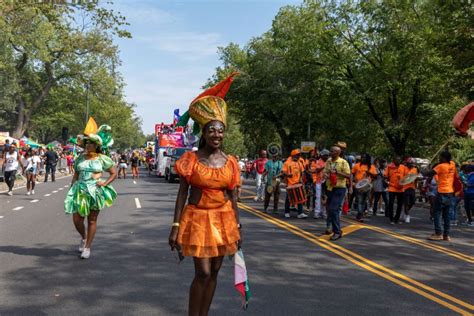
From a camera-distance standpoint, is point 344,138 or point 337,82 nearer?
Answer: point 337,82

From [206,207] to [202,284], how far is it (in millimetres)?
593

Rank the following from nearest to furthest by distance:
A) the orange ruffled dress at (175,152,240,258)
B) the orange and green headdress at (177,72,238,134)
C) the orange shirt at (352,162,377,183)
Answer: the orange ruffled dress at (175,152,240,258)
the orange and green headdress at (177,72,238,134)
the orange shirt at (352,162,377,183)

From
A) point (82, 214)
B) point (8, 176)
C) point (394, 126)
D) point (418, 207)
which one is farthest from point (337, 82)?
point (82, 214)

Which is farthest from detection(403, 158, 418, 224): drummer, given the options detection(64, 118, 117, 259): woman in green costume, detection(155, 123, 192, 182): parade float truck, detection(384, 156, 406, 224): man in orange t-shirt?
detection(155, 123, 192, 182): parade float truck

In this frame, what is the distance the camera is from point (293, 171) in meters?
13.0

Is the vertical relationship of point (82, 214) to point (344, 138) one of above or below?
below

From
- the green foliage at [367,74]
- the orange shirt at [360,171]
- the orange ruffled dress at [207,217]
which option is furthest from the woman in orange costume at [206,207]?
the green foliage at [367,74]

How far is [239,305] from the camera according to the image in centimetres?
516

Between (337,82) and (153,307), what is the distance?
2376cm

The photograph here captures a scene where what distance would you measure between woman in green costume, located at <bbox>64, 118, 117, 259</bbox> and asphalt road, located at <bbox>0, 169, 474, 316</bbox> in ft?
1.54

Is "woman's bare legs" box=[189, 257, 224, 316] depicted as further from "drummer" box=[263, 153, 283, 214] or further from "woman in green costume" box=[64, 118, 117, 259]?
"drummer" box=[263, 153, 283, 214]

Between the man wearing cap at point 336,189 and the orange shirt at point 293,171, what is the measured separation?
10.1ft

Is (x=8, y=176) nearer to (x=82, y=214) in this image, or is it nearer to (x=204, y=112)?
(x=82, y=214)

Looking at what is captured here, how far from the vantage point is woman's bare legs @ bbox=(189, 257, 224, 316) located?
395 centimetres
